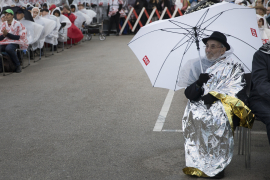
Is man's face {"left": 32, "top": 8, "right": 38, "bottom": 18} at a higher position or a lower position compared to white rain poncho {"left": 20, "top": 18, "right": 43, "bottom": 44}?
higher

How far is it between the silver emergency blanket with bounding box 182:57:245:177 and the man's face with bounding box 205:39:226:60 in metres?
0.16

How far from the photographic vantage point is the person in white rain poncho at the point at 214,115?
3963 mm

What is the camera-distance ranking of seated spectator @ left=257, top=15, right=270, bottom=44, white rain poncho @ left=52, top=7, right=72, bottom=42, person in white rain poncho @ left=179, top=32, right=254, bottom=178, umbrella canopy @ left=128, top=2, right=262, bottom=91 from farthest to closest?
white rain poncho @ left=52, top=7, right=72, bottom=42 < seated spectator @ left=257, top=15, right=270, bottom=44 < umbrella canopy @ left=128, top=2, right=262, bottom=91 < person in white rain poncho @ left=179, top=32, right=254, bottom=178

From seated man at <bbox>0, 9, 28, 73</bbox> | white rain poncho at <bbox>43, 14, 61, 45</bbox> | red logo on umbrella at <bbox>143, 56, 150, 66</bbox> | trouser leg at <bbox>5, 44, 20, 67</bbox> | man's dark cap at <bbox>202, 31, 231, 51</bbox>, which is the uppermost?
man's dark cap at <bbox>202, 31, 231, 51</bbox>

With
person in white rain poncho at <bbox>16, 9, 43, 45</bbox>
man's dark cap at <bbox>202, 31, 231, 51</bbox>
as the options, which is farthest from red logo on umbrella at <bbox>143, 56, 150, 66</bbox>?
person in white rain poncho at <bbox>16, 9, 43, 45</bbox>

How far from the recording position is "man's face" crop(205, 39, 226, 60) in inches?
170

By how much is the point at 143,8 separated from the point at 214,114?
18.3m

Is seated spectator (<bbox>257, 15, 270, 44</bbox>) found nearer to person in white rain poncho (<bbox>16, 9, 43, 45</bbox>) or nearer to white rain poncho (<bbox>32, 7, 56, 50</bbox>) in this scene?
person in white rain poncho (<bbox>16, 9, 43, 45</bbox>)

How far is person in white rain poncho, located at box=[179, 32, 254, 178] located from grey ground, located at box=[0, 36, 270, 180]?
0.94ft

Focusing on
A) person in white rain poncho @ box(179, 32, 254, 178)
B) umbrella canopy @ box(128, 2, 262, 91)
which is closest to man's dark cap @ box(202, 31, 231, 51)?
person in white rain poncho @ box(179, 32, 254, 178)

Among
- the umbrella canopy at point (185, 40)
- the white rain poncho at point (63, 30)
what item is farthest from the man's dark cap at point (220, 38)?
the white rain poncho at point (63, 30)

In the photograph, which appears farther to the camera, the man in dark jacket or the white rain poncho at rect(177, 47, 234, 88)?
the man in dark jacket

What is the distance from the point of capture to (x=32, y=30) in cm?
1204

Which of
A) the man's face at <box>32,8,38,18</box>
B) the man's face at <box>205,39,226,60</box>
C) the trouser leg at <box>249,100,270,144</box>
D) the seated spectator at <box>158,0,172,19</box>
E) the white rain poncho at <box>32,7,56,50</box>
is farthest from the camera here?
the seated spectator at <box>158,0,172,19</box>
